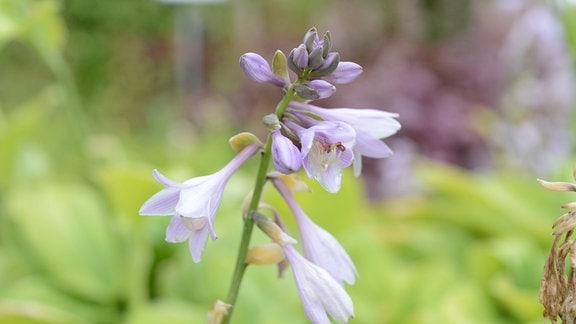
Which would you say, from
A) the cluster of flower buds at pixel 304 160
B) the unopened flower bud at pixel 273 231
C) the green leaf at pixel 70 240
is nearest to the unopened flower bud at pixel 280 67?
the cluster of flower buds at pixel 304 160

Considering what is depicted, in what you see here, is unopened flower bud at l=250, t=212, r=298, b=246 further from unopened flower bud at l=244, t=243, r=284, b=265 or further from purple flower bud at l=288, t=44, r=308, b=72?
purple flower bud at l=288, t=44, r=308, b=72

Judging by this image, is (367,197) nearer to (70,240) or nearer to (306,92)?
(70,240)

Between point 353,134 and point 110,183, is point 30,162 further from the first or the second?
point 353,134

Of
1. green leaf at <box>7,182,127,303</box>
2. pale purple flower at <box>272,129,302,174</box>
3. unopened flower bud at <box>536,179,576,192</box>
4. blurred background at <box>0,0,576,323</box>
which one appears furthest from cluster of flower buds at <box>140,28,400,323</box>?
green leaf at <box>7,182,127,303</box>

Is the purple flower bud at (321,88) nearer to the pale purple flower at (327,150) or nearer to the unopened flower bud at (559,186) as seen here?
the pale purple flower at (327,150)

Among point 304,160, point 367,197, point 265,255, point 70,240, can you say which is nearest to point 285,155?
point 304,160

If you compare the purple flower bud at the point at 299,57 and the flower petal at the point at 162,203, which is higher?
the purple flower bud at the point at 299,57
